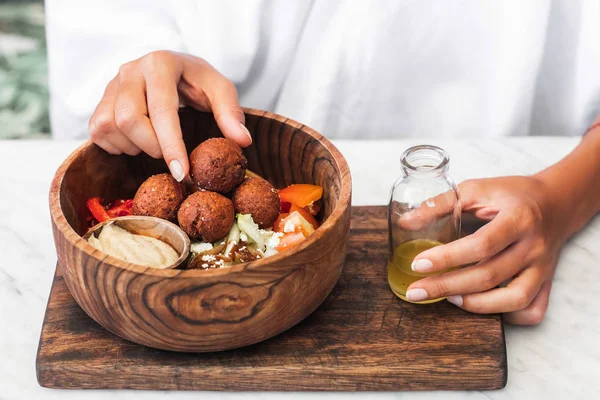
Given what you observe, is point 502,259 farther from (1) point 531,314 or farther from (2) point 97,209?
(2) point 97,209

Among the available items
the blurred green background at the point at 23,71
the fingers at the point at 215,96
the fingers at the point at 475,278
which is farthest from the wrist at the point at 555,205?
the blurred green background at the point at 23,71

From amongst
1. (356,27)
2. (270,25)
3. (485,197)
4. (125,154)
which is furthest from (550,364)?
(270,25)

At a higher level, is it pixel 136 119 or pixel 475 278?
pixel 136 119

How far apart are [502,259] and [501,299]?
7cm

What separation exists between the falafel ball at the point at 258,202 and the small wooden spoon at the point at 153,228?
0.39 ft

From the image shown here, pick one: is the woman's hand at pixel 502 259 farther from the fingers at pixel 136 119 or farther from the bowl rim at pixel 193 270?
the fingers at pixel 136 119

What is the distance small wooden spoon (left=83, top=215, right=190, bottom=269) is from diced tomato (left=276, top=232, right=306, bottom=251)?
16 cm

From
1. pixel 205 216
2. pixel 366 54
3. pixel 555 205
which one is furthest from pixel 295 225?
pixel 366 54

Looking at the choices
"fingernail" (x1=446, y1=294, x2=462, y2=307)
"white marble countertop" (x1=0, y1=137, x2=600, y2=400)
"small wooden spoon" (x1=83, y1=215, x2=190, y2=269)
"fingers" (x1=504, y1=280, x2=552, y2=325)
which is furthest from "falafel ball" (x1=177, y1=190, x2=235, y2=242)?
"fingers" (x1=504, y1=280, x2=552, y2=325)

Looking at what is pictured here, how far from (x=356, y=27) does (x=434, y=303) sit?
2.87 ft

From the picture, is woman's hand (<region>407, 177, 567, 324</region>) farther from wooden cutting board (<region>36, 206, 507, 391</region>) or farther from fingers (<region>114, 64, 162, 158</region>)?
fingers (<region>114, 64, 162, 158</region>)

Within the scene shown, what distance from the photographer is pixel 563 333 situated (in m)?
1.33

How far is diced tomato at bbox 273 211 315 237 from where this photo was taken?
50.3 inches

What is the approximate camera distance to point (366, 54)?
6.43 feet
